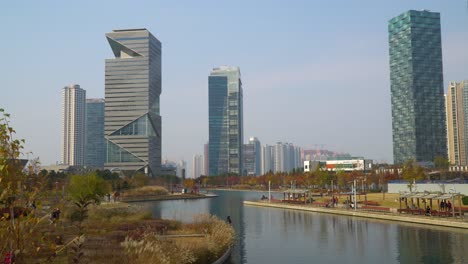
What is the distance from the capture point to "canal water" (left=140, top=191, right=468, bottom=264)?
96.5ft

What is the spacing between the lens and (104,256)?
881 inches

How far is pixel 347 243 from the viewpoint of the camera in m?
35.4

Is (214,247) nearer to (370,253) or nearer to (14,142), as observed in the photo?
(370,253)

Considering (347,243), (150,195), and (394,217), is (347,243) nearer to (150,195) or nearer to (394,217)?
(394,217)

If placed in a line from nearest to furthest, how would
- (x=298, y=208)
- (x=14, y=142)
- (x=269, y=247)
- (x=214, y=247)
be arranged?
(x=14, y=142), (x=214, y=247), (x=269, y=247), (x=298, y=208)

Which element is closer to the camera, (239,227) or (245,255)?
(245,255)

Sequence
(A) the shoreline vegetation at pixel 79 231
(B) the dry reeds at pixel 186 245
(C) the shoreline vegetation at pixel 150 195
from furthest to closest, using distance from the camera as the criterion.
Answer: (C) the shoreline vegetation at pixel 150 195 → (B) the dry reeds at pixel 186 245 → (A) the shoreline vegetation at pixel 79 231

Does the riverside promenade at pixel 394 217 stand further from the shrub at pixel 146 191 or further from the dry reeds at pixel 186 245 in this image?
the shrub at pixel 146 191

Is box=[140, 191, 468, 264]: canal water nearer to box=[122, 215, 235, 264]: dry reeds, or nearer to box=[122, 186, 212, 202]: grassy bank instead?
box=[122, 215, 235, 264]: dry reeds

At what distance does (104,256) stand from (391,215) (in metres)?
36.4

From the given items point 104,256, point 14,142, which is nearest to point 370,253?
point 104,256

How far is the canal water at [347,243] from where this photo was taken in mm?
29406

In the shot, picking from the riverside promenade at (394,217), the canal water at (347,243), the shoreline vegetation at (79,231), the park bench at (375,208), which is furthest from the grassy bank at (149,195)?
the canal water at (347,243)

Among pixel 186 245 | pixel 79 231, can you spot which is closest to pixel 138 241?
pixel 186 245
